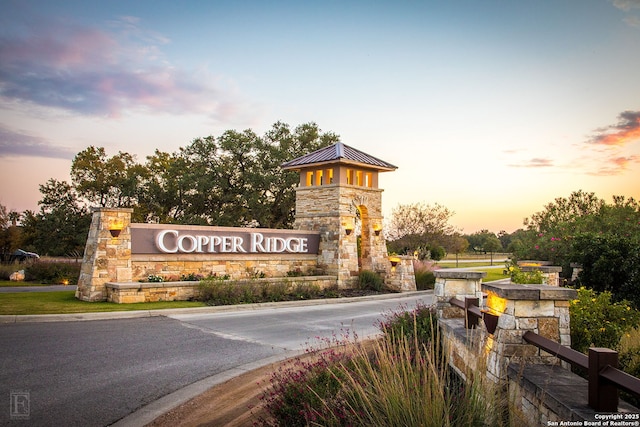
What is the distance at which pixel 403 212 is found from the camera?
36750mm

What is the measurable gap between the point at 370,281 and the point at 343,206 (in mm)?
4097

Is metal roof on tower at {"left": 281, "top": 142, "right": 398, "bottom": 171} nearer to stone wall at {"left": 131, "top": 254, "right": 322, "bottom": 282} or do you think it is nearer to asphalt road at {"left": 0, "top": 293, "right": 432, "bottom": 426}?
stone wall at {"left": 131, "top": 254, "right": 322, "bottom": 282}

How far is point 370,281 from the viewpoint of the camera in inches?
893

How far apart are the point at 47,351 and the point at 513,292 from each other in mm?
8494

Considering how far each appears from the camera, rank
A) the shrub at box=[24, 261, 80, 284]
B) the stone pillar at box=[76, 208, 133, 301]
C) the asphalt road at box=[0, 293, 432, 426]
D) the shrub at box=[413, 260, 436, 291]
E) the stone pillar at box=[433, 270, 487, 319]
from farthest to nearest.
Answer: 1. the shrub at box=[413, 260, 436, 291]
2. the shrub at box=[24, 261, 80, 284]
3. the stone pillar at box=[76, 208, 133, 301]
4. the stone pillar at box=[433, 270, 487, 319]
5. the asphalt road at box=[0, 293, 432, 426]

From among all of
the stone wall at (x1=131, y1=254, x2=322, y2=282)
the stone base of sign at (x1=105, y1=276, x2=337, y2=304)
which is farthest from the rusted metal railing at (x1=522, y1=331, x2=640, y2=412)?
the stone wall at (x1=131, y1=254, x2=322, y2=282)

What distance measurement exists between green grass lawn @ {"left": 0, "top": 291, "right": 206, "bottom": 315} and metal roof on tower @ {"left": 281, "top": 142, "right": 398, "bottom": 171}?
403 inches

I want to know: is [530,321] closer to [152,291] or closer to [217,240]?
[152,291]

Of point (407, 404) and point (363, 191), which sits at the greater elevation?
point (363, 191)

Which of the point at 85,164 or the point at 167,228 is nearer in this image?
the point at 167,228

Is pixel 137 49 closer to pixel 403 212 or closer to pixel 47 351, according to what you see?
pixel 47 351

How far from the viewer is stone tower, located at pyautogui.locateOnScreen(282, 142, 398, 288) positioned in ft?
72.6

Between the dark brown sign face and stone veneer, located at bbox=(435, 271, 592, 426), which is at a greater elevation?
the dark brown sign face

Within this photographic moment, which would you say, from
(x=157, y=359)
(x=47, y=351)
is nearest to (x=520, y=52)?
(x=157, y=359)
